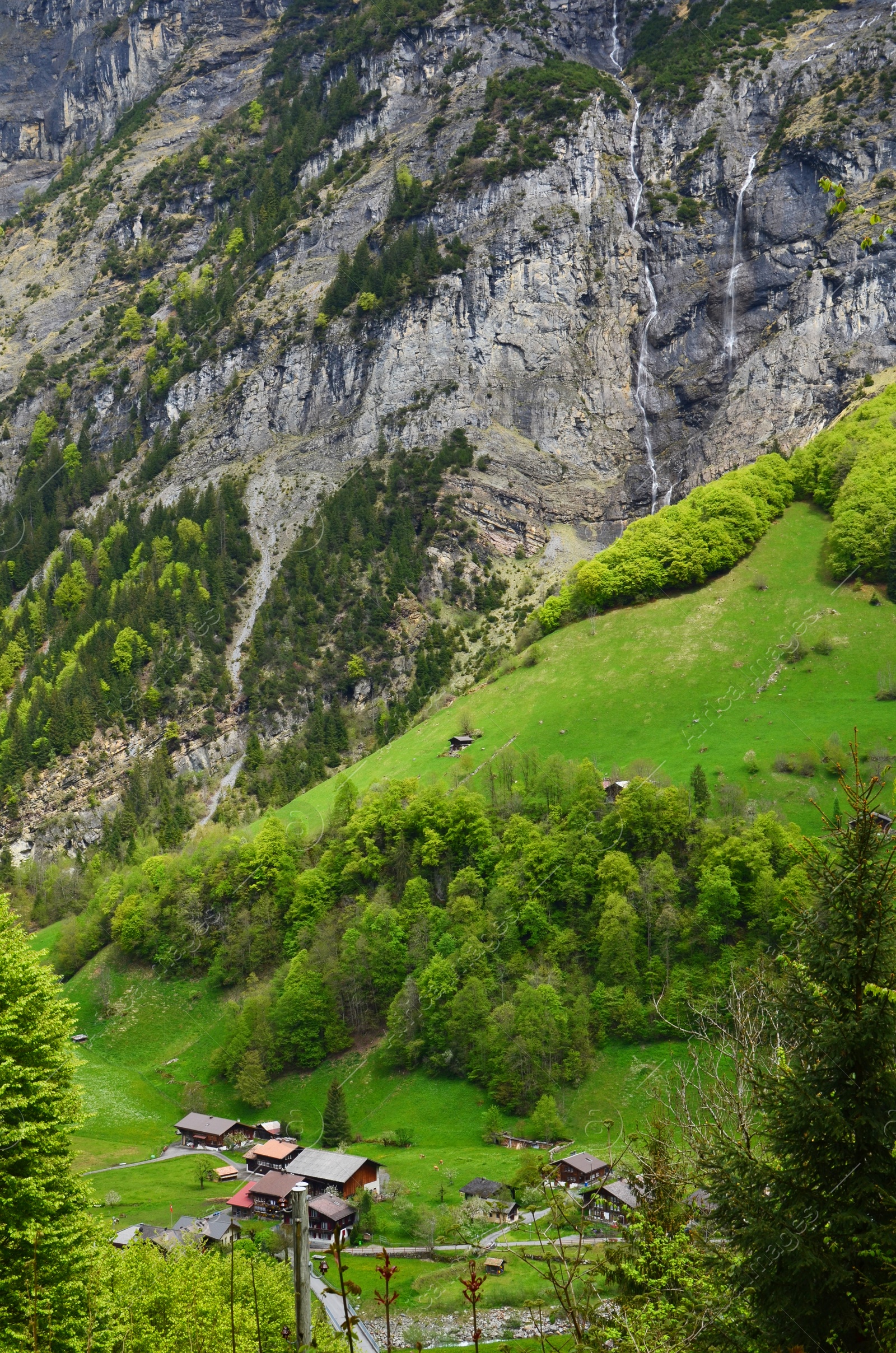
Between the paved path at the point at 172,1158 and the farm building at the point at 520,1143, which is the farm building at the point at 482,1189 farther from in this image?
the paved path at the point at 172,1158

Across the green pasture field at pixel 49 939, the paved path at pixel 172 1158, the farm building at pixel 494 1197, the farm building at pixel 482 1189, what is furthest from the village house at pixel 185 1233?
the green pasture field at pixel 49 939

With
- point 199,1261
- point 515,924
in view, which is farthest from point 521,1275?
point 515,924

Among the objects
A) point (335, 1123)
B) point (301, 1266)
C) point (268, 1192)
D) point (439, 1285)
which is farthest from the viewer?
point (335, 1123)

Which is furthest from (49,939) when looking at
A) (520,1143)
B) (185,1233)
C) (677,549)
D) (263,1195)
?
(677,549)

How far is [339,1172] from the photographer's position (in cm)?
6912

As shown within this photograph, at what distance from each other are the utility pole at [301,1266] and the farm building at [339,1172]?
2568 inches

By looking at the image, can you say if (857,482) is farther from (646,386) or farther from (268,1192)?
(268,1192)

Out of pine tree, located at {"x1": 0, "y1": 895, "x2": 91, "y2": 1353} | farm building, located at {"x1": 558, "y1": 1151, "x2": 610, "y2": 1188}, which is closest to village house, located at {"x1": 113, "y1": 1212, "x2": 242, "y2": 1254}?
farm building, located at {"x1": 558, "y1": 1151, "x2": 610, "y2": 1188}

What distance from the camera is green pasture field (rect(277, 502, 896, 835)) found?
326 ft

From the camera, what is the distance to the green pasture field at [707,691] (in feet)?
326

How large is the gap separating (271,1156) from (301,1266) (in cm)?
7369

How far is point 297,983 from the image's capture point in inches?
3794

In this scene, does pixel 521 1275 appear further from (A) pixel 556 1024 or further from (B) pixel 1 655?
(B) pixel 1 655

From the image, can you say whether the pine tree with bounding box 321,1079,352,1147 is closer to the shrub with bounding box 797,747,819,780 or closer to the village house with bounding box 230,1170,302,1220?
the village house with bounding box 230,1170,302,1220
